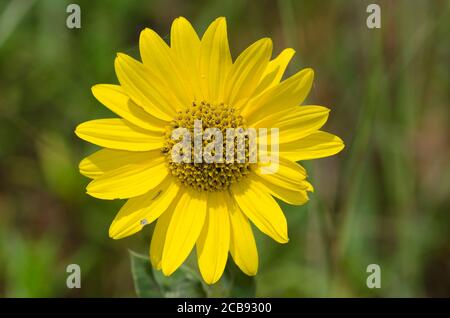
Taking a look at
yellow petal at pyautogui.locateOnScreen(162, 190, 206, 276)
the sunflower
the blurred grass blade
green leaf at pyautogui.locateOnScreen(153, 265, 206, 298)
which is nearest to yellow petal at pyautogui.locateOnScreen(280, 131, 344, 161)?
the sunflower

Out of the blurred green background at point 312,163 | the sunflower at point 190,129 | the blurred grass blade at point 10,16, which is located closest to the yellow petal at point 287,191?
the sunflower at point 190,129

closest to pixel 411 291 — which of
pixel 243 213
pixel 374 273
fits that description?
pixel 374 273

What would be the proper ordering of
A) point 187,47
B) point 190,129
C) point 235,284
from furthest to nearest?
point 235,284, point 190,129, point 187,47

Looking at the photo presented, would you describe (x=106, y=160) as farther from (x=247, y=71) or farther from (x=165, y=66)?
(x=247, y=71)

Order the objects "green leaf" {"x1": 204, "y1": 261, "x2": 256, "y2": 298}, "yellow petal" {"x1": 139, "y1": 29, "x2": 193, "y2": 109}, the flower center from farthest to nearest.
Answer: "green leaf" {"x1": 204, "y1": 261, "x2": 256, "y2": 298} → the flower center → "yellow petal" {"x1": 139, "y1": 29, "x2": 193, "y2": 109}


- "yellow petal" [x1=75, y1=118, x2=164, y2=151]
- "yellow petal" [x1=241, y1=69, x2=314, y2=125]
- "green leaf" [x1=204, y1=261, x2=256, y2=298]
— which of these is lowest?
"green leaf" [x1=204, y1=261, x2=256, y2=298]

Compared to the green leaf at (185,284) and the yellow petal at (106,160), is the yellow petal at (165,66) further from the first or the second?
the green leaf at (185,284)

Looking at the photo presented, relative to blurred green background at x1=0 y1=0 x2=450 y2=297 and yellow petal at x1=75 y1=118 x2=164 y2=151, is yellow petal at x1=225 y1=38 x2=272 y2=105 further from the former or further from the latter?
blurred green background at x1=0 y1=0 x2=450 y2=297

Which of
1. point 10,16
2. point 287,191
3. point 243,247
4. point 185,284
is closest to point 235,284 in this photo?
point 185,284
